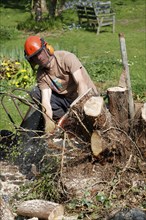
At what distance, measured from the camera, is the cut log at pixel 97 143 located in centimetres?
669

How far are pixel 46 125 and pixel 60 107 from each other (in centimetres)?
71

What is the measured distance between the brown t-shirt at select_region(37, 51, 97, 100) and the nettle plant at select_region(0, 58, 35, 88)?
4458 mm

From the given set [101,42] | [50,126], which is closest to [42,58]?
[50,126]

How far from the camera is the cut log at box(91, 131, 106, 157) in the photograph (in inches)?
263

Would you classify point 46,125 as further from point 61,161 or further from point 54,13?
point 54,13

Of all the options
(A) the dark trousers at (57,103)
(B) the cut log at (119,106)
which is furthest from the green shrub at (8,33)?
(B) the cut log at (119,106)

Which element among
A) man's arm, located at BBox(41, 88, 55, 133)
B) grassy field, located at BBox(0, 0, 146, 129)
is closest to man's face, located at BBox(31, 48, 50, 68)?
man's arm, located at BBox(41, 88, 55, 133)

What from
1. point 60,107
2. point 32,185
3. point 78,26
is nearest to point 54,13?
point 78,26

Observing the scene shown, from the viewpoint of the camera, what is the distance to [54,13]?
22688mm

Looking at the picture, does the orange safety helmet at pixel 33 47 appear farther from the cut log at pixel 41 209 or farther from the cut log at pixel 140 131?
the cut log at pixel 41 209

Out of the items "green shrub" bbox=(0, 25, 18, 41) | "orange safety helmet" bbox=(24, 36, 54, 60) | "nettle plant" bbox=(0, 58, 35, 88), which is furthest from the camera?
"green shrub" bbox=(0, 25, 18, 41)

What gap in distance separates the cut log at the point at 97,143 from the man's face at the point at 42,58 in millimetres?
1486

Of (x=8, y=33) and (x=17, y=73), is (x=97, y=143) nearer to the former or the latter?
(x=17, y=73)

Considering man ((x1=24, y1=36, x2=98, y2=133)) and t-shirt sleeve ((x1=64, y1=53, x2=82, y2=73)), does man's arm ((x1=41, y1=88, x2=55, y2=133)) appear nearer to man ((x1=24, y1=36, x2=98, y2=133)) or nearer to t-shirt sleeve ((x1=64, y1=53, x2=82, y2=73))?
man ((x1=24, y1=36, x2=98, y2=133))
